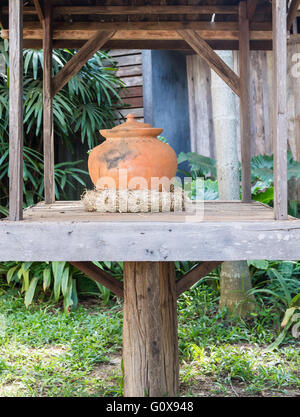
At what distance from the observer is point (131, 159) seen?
7.46 ft

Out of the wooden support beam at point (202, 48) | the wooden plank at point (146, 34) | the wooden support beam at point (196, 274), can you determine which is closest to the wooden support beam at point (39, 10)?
the wooden plank at point (146, 34)

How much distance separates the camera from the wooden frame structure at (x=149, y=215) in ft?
5.49

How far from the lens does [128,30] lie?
273 centimetres

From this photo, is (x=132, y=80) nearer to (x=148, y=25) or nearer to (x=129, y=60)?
(x=129, y=60)

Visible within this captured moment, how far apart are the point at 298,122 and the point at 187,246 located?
3.49 metres

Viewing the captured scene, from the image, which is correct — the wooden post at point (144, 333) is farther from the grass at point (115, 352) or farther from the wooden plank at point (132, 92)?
the wooden plank at point (132, 92)

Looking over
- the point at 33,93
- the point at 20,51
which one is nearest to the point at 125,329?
the point at 20,51

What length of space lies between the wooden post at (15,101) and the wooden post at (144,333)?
2.65 feet

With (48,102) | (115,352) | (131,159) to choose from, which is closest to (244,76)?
(131,159)

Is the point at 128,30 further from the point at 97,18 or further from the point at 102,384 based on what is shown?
the point at 102,384

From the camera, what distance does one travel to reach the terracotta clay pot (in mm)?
2264

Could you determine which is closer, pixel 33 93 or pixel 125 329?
pixel 125 329

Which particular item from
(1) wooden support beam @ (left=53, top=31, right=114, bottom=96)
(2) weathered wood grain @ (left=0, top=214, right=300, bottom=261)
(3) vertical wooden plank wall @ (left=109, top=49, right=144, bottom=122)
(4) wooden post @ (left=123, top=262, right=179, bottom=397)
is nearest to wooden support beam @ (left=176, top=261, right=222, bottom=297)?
(4) wooden post @ (left=123, top=262, right=179, bottom=397)

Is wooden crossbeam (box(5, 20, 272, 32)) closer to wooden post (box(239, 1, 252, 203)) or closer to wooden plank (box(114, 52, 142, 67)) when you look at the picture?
wooden post (box(239, 1, 252, 203))
